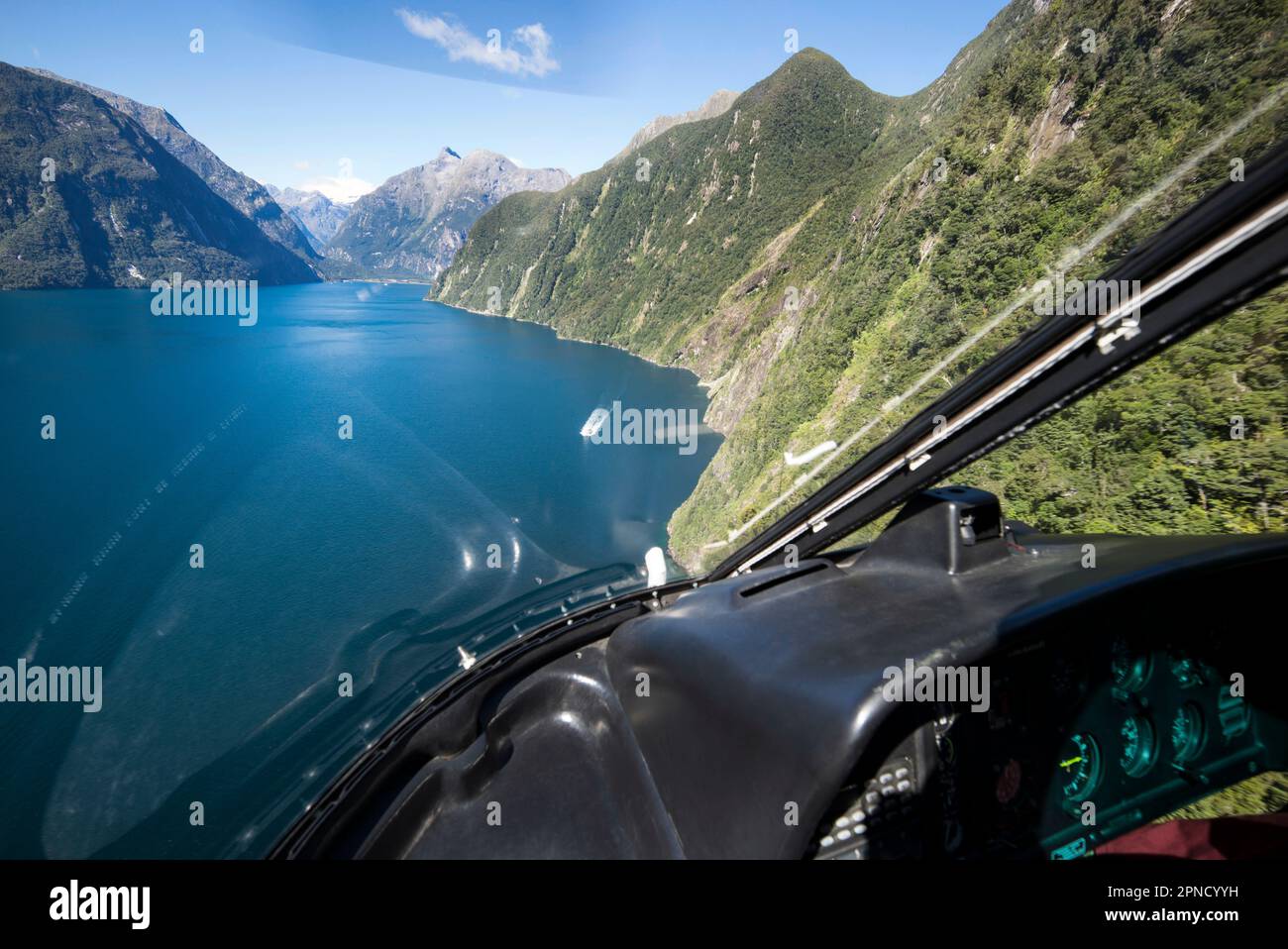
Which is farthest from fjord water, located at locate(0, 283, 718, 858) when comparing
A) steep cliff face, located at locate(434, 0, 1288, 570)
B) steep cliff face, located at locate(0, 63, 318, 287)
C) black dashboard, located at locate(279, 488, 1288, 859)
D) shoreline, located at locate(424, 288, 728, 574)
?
steep cliff face, located at locate(0, 63, 318, 287)

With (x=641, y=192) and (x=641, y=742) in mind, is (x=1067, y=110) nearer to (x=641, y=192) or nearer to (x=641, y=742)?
(x=641, y=742)

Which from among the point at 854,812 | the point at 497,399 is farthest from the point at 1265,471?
the point at 497,399

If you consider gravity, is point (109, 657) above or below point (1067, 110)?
below

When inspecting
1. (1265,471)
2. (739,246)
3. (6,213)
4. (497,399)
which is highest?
(6,213)

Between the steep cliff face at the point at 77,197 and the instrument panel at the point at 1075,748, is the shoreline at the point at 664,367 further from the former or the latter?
the steep cliff face at the point at 77,197

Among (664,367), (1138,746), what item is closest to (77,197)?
(664,367)
